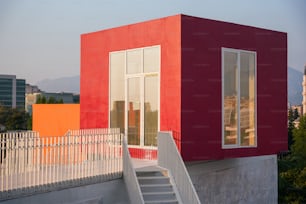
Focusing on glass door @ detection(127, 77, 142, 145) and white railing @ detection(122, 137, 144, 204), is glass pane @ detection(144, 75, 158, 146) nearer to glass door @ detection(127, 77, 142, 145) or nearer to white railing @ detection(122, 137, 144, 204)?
glass door @ detection(127, 77, 142, 145)

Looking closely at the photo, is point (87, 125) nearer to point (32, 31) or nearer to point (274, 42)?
point (274, 42)

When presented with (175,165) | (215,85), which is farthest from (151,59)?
(175,165)

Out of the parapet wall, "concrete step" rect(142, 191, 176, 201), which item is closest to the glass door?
the parapet wall

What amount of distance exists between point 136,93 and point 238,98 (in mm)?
3005

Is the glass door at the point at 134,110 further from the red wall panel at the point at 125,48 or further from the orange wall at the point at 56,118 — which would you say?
the orange wall at the point at 56,118

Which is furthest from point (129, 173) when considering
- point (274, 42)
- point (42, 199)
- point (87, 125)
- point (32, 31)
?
point (32, 31)

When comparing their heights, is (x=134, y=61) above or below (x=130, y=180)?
above

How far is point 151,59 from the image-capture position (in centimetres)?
1395

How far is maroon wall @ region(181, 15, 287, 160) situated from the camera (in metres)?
13.0

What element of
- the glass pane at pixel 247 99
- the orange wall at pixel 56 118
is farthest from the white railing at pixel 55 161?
the orange wall at pixel 56 118

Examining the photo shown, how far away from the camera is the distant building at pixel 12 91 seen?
16138 cm

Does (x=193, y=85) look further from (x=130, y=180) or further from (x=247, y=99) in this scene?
(x=130, y=180)

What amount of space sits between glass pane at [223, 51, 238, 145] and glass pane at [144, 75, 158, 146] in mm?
1971

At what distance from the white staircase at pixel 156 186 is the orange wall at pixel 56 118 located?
954cm
